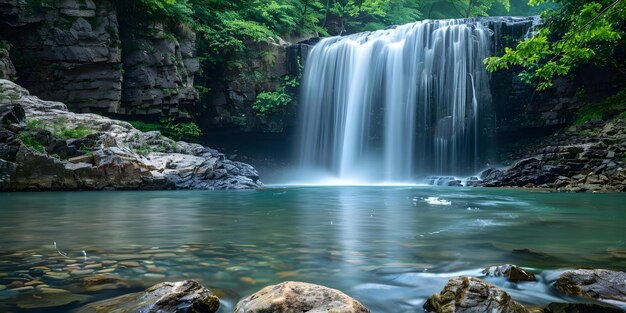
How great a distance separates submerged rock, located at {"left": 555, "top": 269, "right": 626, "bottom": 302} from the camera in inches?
93.4

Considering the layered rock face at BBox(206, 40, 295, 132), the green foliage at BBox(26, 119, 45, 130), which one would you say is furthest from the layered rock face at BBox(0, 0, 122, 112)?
the layered rock face at BBox(206, 40, 295, 132)

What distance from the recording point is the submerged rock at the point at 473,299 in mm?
2070

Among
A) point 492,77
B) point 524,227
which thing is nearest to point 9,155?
point 524,227

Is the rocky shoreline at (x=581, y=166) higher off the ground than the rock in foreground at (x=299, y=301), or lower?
higher

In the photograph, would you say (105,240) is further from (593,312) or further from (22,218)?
(593,312)

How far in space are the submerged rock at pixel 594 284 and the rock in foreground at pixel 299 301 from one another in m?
1.40

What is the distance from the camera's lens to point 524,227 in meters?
5.58

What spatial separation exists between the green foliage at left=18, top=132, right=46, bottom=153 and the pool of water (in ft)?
23.5

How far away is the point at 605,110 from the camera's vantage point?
18.8 meters

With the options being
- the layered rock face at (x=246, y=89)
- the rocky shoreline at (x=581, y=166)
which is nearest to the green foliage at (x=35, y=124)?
the layered rock face at (x=246, y=89)

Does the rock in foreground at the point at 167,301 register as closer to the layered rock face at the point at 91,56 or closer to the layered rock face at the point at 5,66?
the layered rock face at the point at 5,66

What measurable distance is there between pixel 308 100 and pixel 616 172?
1596cm

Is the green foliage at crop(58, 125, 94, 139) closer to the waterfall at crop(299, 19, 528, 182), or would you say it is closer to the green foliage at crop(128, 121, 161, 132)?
the green foliage at crop(128, 121, 161, 132)

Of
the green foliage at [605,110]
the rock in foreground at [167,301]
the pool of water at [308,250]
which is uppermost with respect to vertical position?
the green foliage at [605,110]
